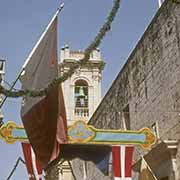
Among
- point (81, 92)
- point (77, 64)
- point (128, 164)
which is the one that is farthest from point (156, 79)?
point (81, 92)

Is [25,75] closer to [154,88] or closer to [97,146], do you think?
[97,146]

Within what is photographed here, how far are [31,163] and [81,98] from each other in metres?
20.5

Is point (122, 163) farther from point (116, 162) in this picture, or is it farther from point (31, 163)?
point (31, 163)

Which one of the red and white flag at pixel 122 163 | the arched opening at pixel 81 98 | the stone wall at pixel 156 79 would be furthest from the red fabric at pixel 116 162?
the arched opening at pixel 81 98

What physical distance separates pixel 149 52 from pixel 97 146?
10.2 ft

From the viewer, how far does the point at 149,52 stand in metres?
12.2

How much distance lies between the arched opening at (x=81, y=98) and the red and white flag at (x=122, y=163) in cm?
1973

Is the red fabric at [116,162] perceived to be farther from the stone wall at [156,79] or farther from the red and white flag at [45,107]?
the red and white flag at [45,107]

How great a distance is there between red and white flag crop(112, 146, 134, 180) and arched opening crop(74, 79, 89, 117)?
19.7m

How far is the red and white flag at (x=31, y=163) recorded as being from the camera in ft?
34.7

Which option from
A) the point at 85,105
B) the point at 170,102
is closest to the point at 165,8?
the point at 170,102

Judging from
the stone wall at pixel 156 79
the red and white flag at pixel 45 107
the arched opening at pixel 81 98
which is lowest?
the red and white flag at pixel 45 107

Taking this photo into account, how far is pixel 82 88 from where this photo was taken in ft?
103

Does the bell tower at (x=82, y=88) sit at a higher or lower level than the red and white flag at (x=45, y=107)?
higher
